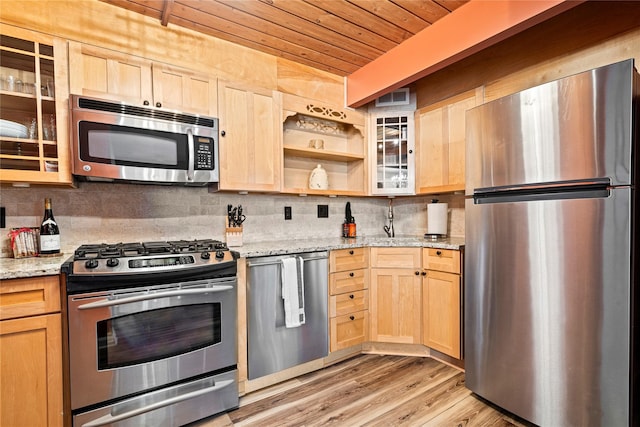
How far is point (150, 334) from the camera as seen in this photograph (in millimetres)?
1637

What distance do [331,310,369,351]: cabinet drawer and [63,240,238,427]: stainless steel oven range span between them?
818 mm

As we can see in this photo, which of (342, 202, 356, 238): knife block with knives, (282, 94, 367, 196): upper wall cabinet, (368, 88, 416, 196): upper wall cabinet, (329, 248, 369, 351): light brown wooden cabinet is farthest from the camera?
(342, 202, 356, 238): knife block with knives

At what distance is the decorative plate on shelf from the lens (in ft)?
5.19

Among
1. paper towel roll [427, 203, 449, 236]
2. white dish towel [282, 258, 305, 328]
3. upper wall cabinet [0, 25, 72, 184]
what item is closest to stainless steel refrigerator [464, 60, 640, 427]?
paper towel roll [427, 203, 449, 236]

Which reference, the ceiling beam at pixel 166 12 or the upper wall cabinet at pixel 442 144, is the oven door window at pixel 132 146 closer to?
the ceiling beam at pixel 166 12

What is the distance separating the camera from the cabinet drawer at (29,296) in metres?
1.34

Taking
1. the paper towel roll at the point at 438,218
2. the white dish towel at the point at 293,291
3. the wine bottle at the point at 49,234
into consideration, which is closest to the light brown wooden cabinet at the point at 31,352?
the wine bottle at the point at 49,234

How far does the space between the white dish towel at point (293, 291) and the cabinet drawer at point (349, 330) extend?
370mm

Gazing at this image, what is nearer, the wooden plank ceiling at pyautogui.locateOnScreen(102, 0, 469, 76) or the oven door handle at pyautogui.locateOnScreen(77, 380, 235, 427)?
the oven door handle at pyautogui.locateOnScreen(77, 380, 235, 427)

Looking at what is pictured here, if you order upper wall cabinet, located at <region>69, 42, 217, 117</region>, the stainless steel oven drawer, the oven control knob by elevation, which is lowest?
the stainless steel oven drawer

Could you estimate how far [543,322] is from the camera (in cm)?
158

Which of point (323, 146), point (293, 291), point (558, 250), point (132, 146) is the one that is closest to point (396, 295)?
point (293, 291)

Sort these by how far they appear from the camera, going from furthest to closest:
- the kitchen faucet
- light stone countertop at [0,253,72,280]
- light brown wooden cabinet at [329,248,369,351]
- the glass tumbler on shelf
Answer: the kitchen faucet < light brown wooden cabinet at [329,248,369,351] < the glass tumbler on shelf < light stone countertop at [0,253,72,280]

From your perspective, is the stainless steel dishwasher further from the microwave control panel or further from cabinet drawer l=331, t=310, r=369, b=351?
the microwave control panel
